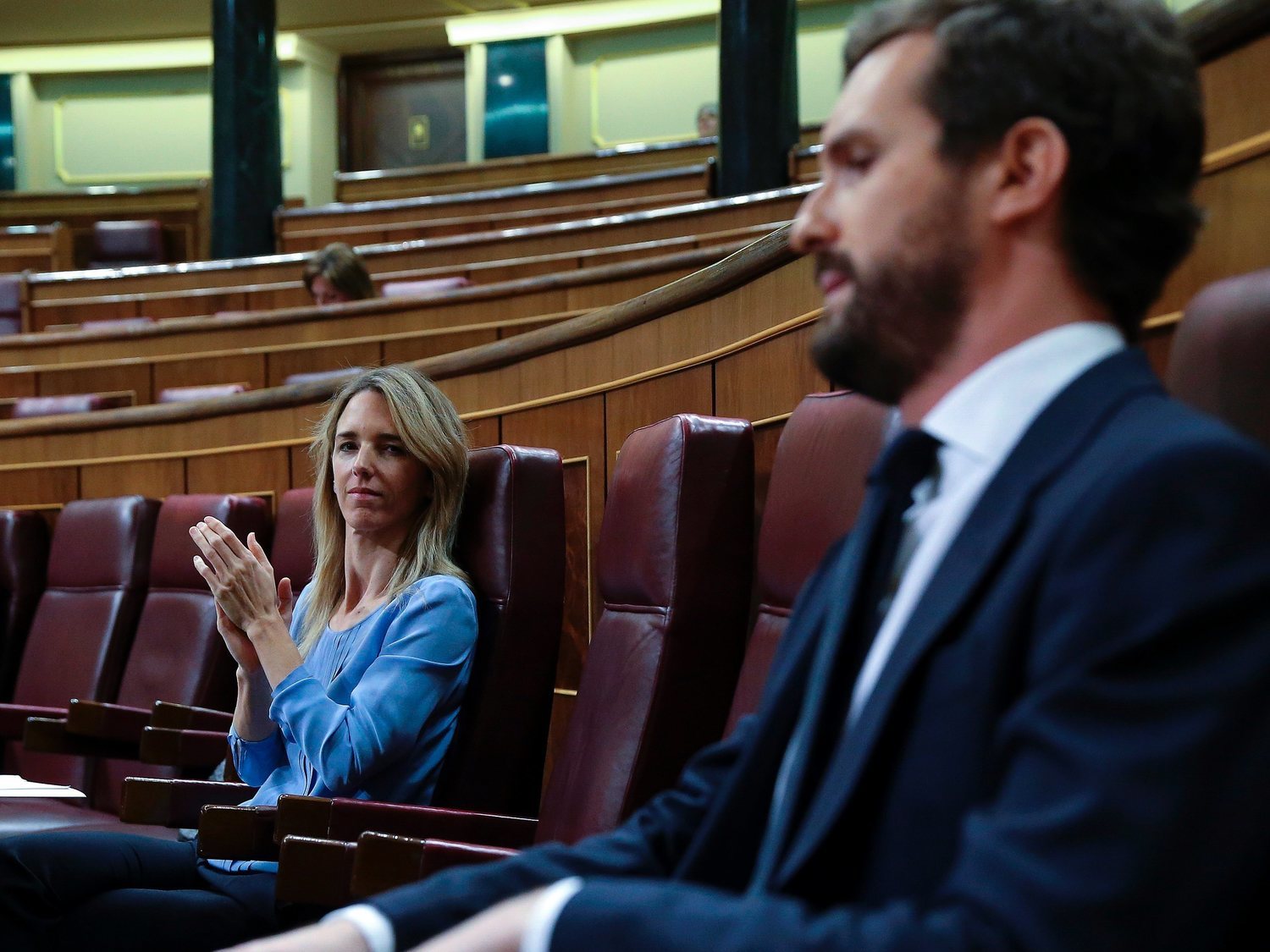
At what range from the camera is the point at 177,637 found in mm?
1116

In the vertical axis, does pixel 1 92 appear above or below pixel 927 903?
above

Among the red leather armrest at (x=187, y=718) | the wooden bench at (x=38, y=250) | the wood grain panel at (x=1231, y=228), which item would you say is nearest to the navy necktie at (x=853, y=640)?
the wood grain panel at (x=1231, y=228)

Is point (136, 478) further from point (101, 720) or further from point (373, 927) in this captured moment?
point (373, 927)

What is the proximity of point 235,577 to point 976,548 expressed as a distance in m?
0.56

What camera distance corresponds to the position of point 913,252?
11.9 inches

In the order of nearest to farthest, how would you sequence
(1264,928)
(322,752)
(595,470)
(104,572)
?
(1264,928) → (322,752) → (595,470) → (104,572)

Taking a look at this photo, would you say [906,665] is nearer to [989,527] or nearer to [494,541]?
[989,527]

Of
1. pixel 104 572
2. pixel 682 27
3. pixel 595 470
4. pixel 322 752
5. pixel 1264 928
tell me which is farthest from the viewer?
pixel 682 27

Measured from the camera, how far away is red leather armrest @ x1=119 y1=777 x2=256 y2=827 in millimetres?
741

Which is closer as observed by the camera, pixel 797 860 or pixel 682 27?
pixel 797 860

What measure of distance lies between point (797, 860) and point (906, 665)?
5cm

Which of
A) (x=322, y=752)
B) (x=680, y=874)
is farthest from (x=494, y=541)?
(x=680, y=874)

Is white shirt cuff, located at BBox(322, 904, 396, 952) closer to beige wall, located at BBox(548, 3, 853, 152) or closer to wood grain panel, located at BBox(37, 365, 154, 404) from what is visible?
wood grain panel, located at BBox(37, 365, 154, 404)

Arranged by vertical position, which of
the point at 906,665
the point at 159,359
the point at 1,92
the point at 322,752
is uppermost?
the point at 1,92
